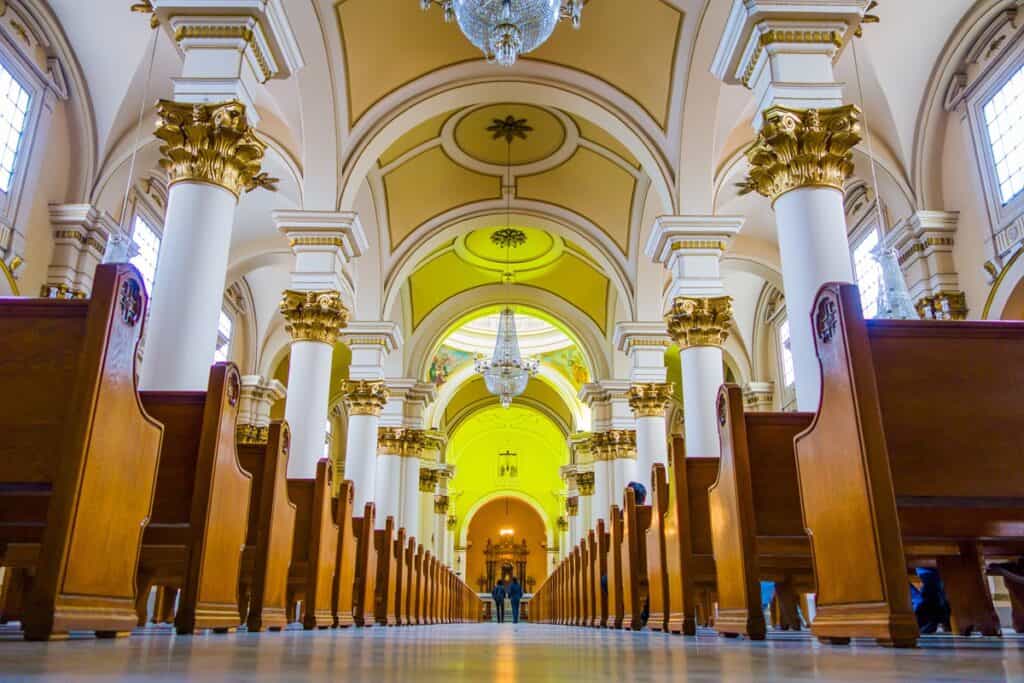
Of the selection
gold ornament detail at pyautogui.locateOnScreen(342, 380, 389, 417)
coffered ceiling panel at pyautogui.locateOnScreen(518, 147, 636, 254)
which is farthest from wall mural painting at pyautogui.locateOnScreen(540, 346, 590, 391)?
gold ornament detail at pyautogui.locateOnScreen(342, 380, 389, 417)

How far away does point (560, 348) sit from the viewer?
941 inches

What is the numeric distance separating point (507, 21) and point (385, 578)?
549 centimetres

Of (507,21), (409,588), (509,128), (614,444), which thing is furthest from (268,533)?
(614,444)

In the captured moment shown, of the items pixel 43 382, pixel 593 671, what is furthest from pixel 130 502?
pixel 593 671

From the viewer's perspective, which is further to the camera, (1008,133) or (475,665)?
(1008,133)

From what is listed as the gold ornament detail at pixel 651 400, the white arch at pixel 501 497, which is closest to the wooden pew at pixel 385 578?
the gold ornament detail at pixel 651 400

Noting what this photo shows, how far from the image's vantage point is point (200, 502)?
11.6 ft

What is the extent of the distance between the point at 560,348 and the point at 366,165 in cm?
1487

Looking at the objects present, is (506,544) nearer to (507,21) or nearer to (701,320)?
(701,320)

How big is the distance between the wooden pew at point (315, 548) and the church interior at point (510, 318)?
0.12ft

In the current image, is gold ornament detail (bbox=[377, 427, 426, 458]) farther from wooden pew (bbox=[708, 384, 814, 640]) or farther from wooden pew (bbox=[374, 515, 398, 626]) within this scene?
wooden pew (bbox=[708, 384, 814, 640])

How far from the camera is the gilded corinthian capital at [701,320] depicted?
341 inches

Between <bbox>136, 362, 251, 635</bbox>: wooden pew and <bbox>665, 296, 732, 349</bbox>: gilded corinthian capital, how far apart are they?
591cm

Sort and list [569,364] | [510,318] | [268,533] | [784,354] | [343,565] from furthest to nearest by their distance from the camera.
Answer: [569,364] → [510,318] → [784,354] → [343,565] → [268,533]
